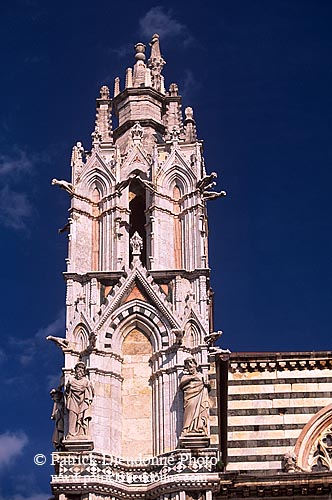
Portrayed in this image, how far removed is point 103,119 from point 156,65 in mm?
2612

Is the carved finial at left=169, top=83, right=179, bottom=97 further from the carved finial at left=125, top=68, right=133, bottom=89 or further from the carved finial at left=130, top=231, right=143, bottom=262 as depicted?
the carved finial at left=130, top=231, right=143, bottom=262

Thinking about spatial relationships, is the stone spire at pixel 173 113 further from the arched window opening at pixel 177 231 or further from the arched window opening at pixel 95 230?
the arched window opening at pixel 95 230

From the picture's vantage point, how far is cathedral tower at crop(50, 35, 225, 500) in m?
25.6

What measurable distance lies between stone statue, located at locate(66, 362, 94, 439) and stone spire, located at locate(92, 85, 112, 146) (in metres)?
6.63

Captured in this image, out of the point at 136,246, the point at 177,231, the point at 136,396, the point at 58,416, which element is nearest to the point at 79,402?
the point at 58,416

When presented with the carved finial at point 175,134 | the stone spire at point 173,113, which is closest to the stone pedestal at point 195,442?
the carved finial at point 175,134

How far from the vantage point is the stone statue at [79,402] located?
25.8m

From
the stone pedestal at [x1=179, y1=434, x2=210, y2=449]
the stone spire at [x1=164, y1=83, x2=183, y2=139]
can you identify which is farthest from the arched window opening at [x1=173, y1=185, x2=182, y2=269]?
the stone pedestal at [x1=179, y1=434, x2=210, y2=449]

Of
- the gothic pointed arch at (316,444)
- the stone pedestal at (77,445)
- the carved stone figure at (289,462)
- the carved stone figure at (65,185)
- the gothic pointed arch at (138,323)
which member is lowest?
the stone pedestal at (77,445)

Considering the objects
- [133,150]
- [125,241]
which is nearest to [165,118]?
[133,150]

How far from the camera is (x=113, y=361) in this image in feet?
88.8

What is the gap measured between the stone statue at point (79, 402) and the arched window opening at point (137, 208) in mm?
4904

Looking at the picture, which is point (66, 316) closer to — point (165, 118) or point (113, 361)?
point (113, 361)

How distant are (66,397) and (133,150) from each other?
6944 mm
